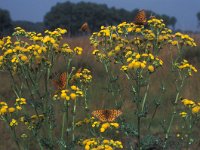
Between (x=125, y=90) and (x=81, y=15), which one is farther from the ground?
(x=125, y=90)

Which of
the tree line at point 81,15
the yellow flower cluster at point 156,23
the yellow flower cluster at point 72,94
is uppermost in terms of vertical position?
the yellow flower cluster at point 156,23

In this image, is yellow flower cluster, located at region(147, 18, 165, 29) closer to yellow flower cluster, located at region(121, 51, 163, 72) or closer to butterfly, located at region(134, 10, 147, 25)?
butterfly, located at region(134, 10, 147, 25)

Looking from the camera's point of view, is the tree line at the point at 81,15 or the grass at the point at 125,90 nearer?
the grass at the point at 125,90

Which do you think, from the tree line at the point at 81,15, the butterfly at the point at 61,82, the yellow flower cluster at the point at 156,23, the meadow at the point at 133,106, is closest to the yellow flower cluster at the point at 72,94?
the butterfly at the point at 61,82

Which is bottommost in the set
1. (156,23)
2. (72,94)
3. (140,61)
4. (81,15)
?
(81,15)

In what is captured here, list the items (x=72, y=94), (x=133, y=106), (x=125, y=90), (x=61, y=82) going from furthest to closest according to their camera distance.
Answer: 1. (x=125, y=90)
2. (x=133, y=106)
3. (x=61, y=82)
4. (x=72, y=94)

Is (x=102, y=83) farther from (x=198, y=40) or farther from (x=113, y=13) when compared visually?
(x=113, y=13)

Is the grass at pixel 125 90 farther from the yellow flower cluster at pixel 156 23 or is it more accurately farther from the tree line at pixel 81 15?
the tree line at pixel 81 15

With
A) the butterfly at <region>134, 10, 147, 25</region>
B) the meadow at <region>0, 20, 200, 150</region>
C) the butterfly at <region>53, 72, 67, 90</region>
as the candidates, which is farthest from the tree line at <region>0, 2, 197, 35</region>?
the butterfly at <region>53, 72, 67, 90</region>

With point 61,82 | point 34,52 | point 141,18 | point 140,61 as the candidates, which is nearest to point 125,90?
point 141,18

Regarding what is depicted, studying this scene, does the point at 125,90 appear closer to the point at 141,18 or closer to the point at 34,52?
the point at 141,18

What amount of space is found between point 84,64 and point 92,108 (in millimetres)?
4143

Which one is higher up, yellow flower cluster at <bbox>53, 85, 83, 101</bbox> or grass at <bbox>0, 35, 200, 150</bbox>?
yellow flower cluster at <bbox>53, 85, 83, 101</bbox>

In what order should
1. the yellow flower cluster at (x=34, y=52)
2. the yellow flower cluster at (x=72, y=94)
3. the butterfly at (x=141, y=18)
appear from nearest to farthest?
the yellow flower cluster at (x=72, y=94)
the yellow flower cluster at (x=34, y=52)
the butterfly at (x=141, y=18)
